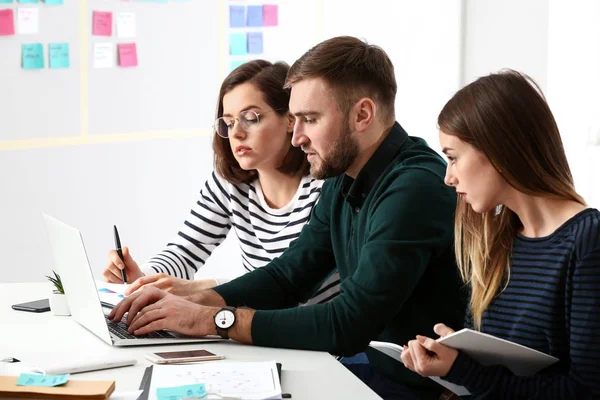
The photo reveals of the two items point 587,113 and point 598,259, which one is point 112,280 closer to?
point 598,259

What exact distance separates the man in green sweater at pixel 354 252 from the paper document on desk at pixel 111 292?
0.27 m

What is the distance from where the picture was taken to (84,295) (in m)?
1.73

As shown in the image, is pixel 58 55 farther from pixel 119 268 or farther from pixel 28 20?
pixel 119 268

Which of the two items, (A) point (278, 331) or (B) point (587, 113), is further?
(B) point (587, 113)

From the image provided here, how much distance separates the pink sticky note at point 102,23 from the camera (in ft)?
11.9

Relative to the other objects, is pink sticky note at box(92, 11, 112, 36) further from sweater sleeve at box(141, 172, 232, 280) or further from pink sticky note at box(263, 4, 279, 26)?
sweater sleeve at box(141, 172, 232, 280)

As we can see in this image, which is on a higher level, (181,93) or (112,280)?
(181,93)

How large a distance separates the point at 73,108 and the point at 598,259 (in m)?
2.65

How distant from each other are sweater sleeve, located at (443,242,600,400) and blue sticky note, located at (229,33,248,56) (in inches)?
112

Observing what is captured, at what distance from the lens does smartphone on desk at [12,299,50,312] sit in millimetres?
2047

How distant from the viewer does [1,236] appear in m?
3.48

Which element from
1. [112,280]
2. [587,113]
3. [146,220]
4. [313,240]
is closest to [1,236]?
[146,220]

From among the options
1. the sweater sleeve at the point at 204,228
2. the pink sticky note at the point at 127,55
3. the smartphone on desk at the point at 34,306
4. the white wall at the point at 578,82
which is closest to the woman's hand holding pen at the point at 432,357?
the smartphone on desk at the point at 34,306

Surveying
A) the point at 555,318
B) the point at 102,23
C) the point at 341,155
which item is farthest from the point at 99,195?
the point at 555,318
